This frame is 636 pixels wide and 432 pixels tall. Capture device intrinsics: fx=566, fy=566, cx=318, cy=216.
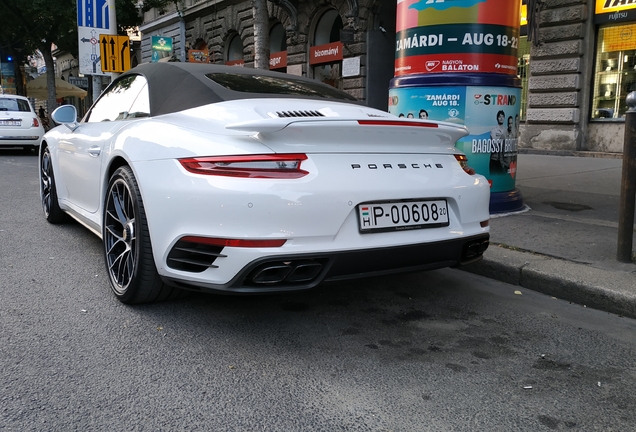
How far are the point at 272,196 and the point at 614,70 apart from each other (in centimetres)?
1267

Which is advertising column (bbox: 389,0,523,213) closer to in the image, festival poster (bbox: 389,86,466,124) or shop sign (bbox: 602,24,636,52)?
festival poster (bbox: 389,86,466,124)

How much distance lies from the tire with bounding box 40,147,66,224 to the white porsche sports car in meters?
2.10

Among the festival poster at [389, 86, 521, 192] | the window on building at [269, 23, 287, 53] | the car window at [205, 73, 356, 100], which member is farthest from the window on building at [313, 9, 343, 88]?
the car window at [205, 73, 356, 100]

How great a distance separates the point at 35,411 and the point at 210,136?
1391mm

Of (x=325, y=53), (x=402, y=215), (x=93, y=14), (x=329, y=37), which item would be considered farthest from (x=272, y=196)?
(x=329, y=37)

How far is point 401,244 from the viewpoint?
277 centimetres

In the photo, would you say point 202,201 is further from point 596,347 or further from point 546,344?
point 596,347

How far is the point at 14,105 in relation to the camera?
1485 centimetres

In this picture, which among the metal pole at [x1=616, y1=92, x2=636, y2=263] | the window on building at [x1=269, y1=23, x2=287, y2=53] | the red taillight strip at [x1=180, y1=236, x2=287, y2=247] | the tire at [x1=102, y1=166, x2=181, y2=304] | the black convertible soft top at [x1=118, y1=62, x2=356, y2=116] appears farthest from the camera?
the window on building at [x1=269, y1=23, x2=287, y2=53]

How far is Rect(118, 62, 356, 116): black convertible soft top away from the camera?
3365 mm

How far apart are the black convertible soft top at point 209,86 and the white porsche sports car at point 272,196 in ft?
0.06

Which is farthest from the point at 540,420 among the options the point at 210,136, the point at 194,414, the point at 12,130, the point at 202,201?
the point at 12,130

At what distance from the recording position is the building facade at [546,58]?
493 inches

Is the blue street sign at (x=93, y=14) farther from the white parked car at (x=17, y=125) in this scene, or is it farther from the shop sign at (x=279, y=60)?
the shop sign at (x=279, y=60)
